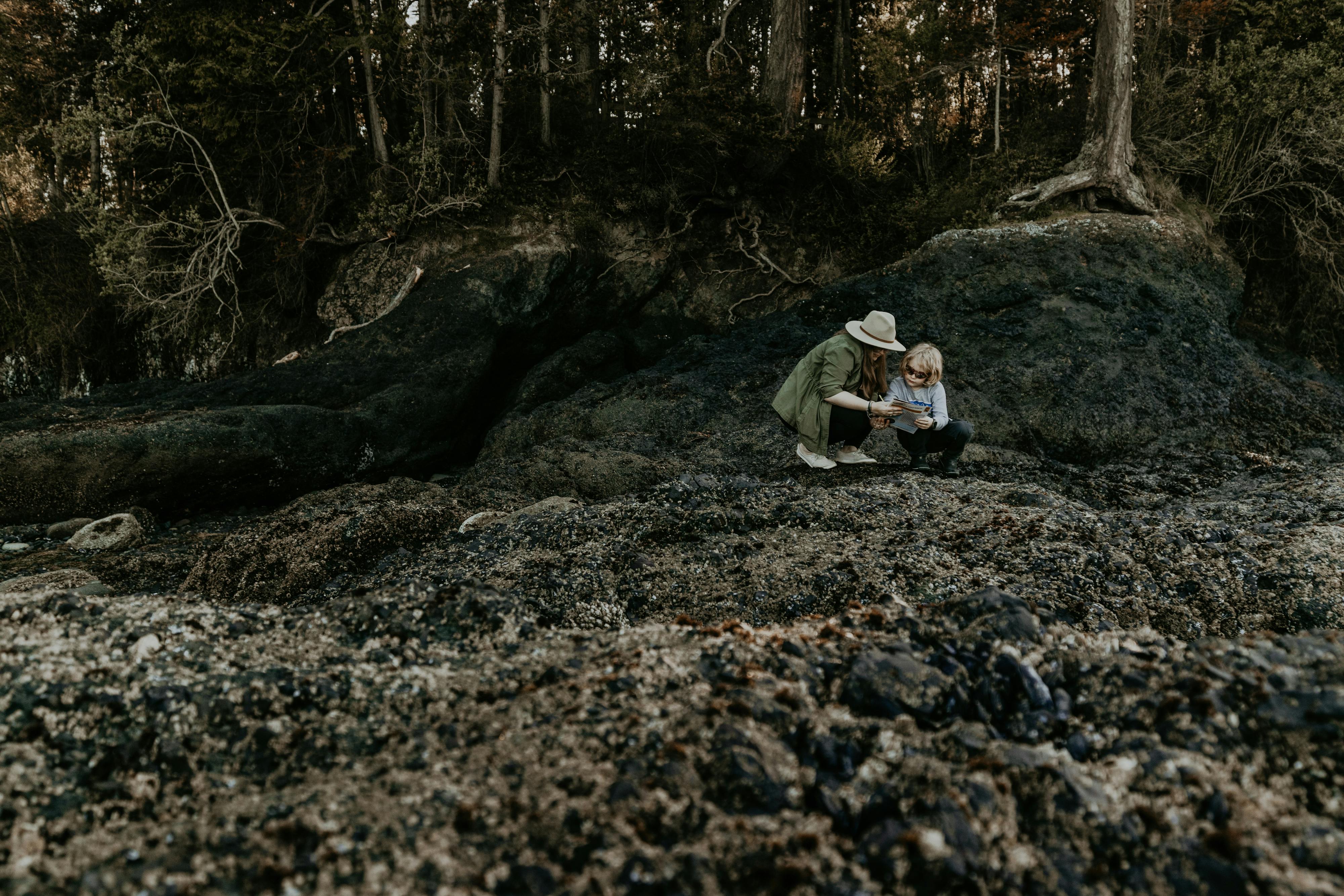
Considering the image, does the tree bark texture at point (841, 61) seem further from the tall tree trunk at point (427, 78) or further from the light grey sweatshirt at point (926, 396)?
the light grey sweatshirt at point (926, 396)

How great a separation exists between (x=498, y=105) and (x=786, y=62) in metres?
5.08

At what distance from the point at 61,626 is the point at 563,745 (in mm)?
1852

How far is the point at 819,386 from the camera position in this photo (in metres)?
6.20

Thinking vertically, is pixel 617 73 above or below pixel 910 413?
above

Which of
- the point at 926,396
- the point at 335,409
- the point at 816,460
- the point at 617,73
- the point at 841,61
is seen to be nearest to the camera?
the point at 926,396

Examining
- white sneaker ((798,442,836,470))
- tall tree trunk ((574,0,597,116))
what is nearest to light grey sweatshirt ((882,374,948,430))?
white sneaker ((798,442,836,470))

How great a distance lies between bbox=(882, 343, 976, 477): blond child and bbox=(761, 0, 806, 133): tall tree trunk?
8.70m

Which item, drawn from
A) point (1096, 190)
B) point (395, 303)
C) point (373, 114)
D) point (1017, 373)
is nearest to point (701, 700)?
point (1017, 373)

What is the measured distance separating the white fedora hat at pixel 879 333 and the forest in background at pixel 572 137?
6.65 metres

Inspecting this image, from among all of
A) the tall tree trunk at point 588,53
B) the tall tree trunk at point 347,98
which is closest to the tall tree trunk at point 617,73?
the tall tree trunk at point 588,53

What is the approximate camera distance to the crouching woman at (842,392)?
19.5 ft

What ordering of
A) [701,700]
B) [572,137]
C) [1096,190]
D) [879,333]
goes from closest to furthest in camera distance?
[701,700], [879,333], [1096,190], [572,137]

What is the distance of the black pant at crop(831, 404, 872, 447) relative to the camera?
6.23 m

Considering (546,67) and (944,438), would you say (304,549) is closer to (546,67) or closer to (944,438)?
(944,438)
